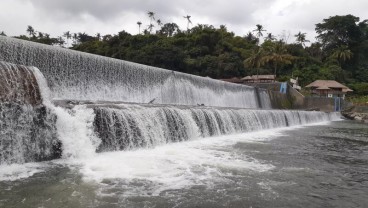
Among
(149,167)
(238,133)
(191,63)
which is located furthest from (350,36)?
(149,167)

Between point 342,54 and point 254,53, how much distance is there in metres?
16.3

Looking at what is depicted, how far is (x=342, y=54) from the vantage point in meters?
52.2

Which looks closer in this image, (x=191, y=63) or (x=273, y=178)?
(x=273, y=178)

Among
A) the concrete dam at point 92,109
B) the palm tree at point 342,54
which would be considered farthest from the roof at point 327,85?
the concrete dam at point 92,109

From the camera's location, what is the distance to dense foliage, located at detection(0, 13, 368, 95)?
45.8 metres

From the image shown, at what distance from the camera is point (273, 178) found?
6684mm

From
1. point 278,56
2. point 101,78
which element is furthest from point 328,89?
point 101,78

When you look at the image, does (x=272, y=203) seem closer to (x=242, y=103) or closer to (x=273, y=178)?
(x=273, y=178)

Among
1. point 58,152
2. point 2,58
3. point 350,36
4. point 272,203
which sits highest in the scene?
point 350,36

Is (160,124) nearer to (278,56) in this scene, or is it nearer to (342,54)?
(278,56)

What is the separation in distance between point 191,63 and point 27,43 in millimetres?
34225

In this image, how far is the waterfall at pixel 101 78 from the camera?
12674 millimetres

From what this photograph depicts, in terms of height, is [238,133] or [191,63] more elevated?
[191,63]

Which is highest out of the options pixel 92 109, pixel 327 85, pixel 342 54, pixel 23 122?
pixel 342 54
